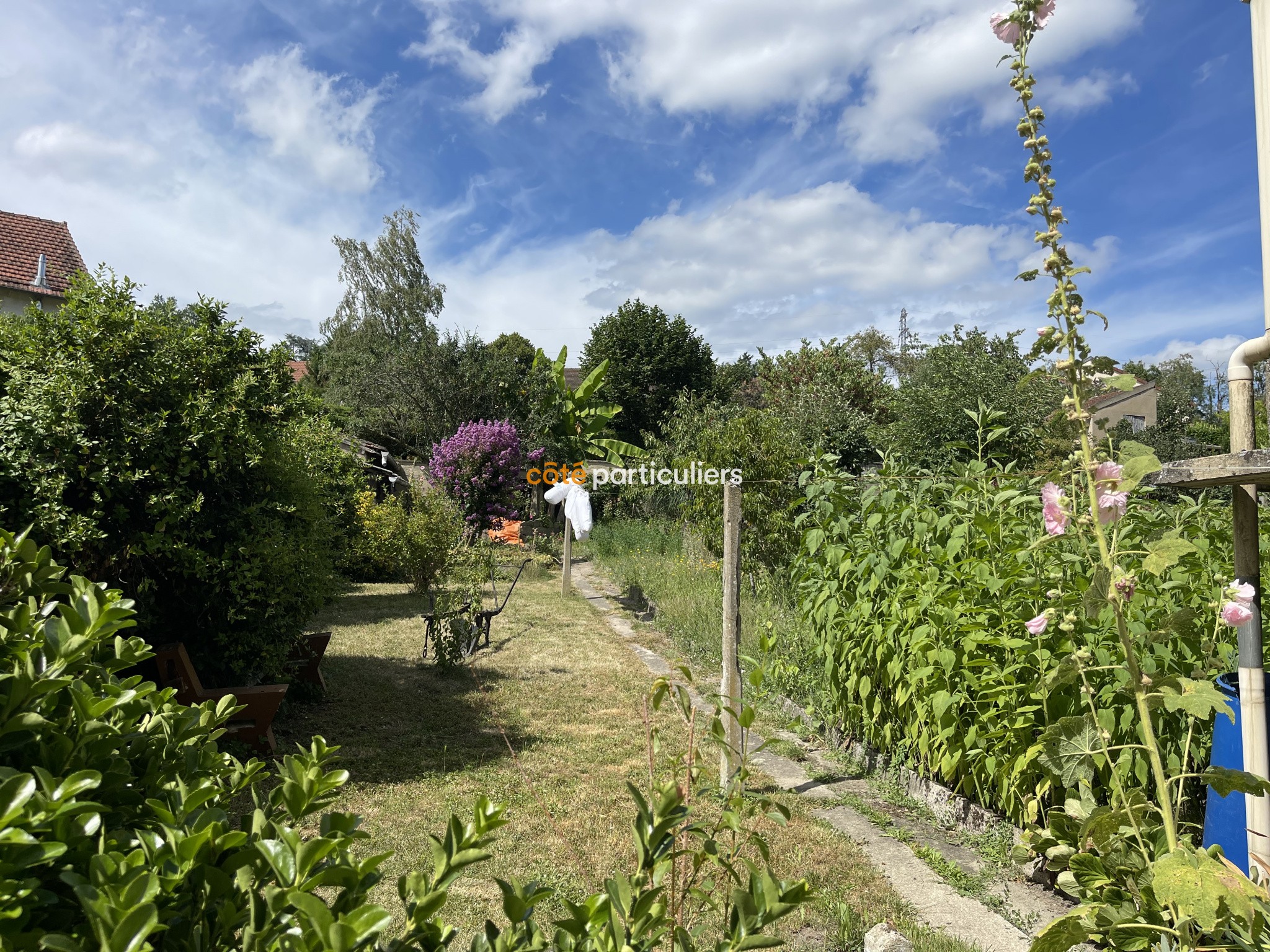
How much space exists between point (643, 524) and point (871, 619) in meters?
11.0

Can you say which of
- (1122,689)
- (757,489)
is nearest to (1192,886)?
(1122,689)

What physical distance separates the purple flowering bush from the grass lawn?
303 inches

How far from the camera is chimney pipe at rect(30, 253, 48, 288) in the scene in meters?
19.2

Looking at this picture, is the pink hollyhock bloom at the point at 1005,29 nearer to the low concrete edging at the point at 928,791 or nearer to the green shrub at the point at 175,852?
the green shrub at the point at 175,852

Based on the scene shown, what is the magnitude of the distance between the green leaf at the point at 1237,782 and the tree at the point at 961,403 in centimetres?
1301

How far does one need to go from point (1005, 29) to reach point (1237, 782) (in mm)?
1520

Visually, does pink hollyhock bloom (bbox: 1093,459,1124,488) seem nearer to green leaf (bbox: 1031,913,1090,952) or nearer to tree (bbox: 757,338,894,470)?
green leaf (bbox: 1031,913,1090,952)

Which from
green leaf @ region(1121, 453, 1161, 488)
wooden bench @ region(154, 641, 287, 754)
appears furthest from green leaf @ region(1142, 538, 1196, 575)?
wooden bench @ region(154, 641, 287, 754)

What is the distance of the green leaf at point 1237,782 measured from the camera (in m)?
1.39

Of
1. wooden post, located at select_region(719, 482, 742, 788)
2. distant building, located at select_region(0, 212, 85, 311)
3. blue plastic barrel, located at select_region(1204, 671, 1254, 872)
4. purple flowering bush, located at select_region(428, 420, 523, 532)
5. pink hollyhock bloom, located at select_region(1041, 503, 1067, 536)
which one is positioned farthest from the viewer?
distant building, located at select_region(0, 212, 85, 311)

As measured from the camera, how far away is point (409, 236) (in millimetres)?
28016

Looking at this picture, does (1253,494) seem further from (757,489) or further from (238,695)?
(757,489)

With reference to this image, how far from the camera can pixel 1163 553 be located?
4.73 ft

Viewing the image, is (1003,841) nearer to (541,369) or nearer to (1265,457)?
(1265,457)
